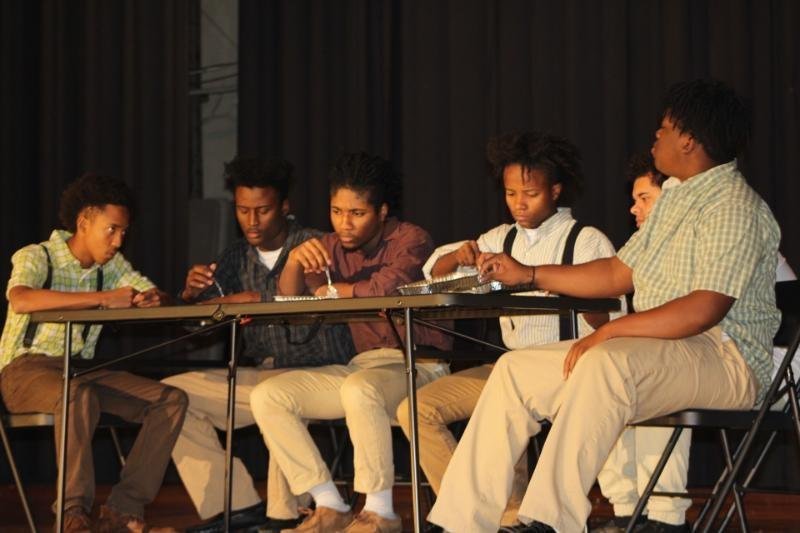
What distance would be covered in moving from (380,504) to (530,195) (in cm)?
120

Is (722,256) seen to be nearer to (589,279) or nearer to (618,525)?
(589,279)

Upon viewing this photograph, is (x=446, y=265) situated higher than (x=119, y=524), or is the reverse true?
(x=446, y=265)

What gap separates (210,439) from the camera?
415cm

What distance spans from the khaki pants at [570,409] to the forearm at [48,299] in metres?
1.55

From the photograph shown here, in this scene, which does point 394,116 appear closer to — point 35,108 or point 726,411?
point 35,108

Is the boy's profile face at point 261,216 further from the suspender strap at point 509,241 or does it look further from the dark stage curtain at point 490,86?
the dark stage curtain at point 490,86

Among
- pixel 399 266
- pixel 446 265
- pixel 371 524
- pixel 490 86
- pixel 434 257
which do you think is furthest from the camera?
pixel 490 86

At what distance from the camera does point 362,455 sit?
350 cm

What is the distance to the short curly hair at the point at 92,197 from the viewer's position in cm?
436

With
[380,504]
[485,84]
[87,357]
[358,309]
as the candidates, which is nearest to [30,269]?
[87,357]

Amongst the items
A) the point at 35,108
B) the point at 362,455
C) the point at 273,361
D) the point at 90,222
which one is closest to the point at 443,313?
the point at 362,455

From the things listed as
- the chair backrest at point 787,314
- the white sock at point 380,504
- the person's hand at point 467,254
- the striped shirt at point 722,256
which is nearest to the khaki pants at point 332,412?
the white sock at point 380,504

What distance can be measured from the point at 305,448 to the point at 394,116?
260 centimetres

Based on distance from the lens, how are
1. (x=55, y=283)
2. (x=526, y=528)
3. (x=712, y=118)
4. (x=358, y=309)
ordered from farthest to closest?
(x=55, y=283) < (x=526, y=528) < (x=712, y=118) < (x=358, y=309)
